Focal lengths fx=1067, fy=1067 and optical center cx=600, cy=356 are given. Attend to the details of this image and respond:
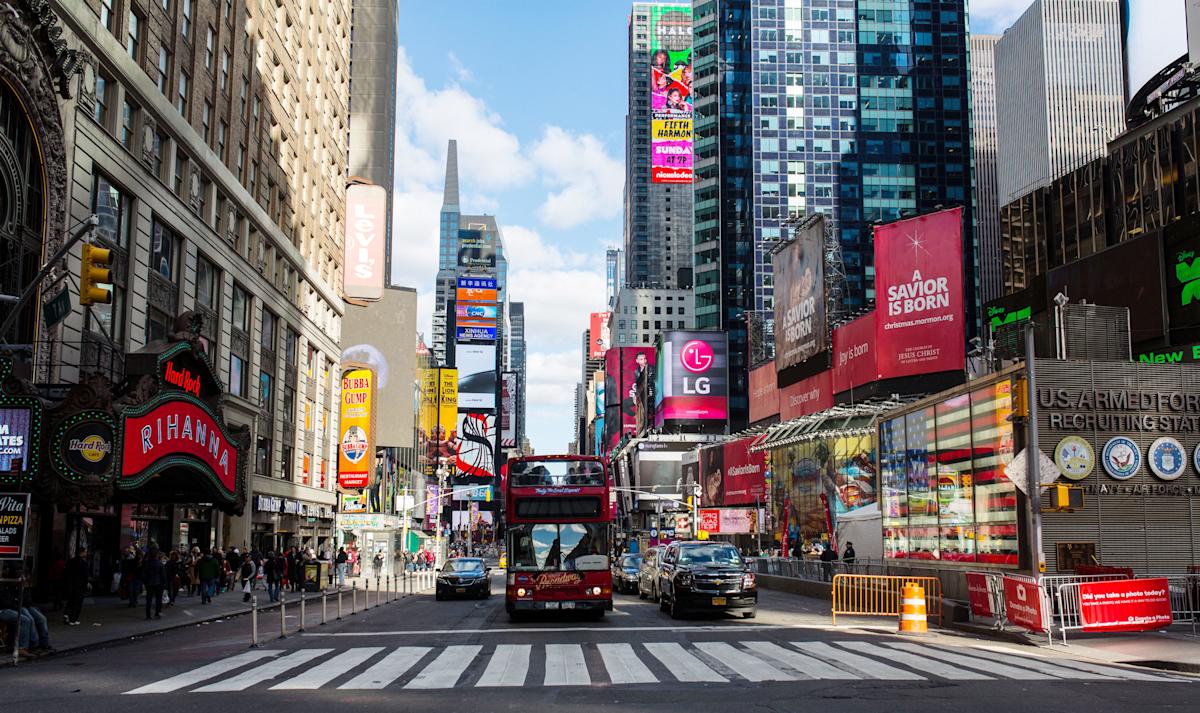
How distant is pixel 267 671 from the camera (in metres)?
15.9

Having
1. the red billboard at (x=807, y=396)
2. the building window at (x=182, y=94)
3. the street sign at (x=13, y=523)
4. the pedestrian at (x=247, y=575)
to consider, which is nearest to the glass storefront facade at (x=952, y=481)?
the street sign at (x=13, y=523)

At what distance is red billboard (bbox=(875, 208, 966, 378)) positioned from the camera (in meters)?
51.3

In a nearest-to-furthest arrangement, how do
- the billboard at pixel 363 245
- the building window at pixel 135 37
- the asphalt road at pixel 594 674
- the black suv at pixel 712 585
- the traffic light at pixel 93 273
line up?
the asphalt road at pixel 594 674 → the traffic light at pixel 93 273 → the black suv at pixel 712 585 → the building window at pixel 135 37 → the billboard at pixel 363 245

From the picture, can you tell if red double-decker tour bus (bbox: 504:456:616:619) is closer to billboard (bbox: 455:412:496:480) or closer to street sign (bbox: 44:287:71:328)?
street sign (bbox: 44:287:71:328)

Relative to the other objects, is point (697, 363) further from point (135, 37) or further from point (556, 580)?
point (556, 580)

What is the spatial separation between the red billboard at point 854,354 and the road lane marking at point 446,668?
5013 cm

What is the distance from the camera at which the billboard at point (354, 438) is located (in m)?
68.6

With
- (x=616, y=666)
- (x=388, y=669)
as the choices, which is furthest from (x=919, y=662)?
(x=388, y=669)

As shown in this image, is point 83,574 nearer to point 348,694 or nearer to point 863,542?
point 348,694

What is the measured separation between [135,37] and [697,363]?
91351 mm

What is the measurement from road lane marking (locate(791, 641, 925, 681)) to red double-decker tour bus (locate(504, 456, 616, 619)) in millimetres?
7089

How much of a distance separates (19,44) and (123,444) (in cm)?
1038

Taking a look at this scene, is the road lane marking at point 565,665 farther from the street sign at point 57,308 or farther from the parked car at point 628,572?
the parked car at point 628,572

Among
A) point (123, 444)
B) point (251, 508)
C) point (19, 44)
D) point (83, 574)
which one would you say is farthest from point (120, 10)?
point (251, 508)
